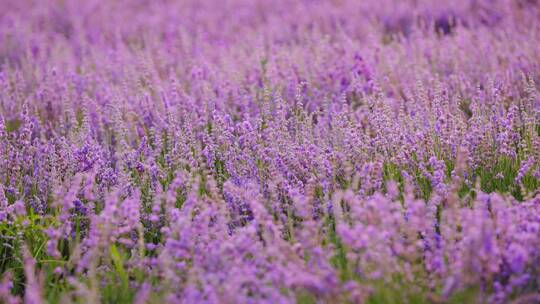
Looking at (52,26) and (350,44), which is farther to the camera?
(52,26)

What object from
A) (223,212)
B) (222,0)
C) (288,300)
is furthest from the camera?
(222,0)

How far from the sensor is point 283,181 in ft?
9.43

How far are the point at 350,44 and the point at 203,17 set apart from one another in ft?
11.8

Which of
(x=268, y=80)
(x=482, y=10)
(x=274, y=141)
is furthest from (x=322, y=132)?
(x=482, y=10)

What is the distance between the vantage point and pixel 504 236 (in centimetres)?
224

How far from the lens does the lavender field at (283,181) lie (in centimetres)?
217

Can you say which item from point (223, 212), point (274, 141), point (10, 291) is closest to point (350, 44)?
point (274, 141)

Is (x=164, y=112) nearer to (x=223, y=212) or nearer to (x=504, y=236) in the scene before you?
(x=223, y=212)

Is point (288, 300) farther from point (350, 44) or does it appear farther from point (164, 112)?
point (350, 44)

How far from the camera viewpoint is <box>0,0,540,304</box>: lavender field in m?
2.17

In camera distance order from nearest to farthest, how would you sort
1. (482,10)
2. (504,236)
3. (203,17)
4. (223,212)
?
(504,236) < (223,212) < (482,10) < (203,17)

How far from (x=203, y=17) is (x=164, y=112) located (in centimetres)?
435

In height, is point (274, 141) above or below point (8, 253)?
above

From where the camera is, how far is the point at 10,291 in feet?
8.70
